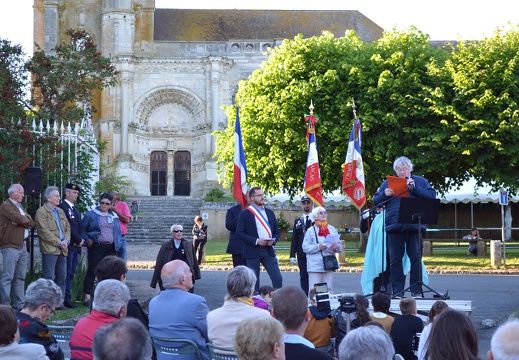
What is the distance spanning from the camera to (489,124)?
3247 cm

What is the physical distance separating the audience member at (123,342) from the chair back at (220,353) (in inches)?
84.8

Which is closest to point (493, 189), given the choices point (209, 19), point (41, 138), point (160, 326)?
point (41, 138)

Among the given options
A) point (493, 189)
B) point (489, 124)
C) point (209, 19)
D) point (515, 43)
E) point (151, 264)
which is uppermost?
point (209, 19)

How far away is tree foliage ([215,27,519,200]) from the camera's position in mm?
32688

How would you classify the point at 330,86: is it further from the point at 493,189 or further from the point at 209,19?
the point at 209,19

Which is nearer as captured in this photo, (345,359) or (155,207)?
(345,359)

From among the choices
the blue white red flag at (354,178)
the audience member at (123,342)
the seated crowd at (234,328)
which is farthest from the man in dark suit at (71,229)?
the audience member at (123,342)

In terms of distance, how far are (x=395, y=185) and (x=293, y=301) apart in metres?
6.43

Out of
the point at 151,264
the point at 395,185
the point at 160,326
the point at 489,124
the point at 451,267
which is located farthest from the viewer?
the point at 489,124

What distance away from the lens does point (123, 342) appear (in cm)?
465

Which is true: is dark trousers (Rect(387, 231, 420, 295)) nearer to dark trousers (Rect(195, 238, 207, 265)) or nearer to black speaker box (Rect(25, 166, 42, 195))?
black speaker box (Rect(25, 166, 42, 195))

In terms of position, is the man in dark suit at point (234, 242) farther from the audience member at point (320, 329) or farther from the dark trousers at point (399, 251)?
the audience member at point (320, 329)

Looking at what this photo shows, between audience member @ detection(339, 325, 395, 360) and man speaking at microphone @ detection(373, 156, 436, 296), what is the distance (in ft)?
24.5

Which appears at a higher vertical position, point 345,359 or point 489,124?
point 489,124
